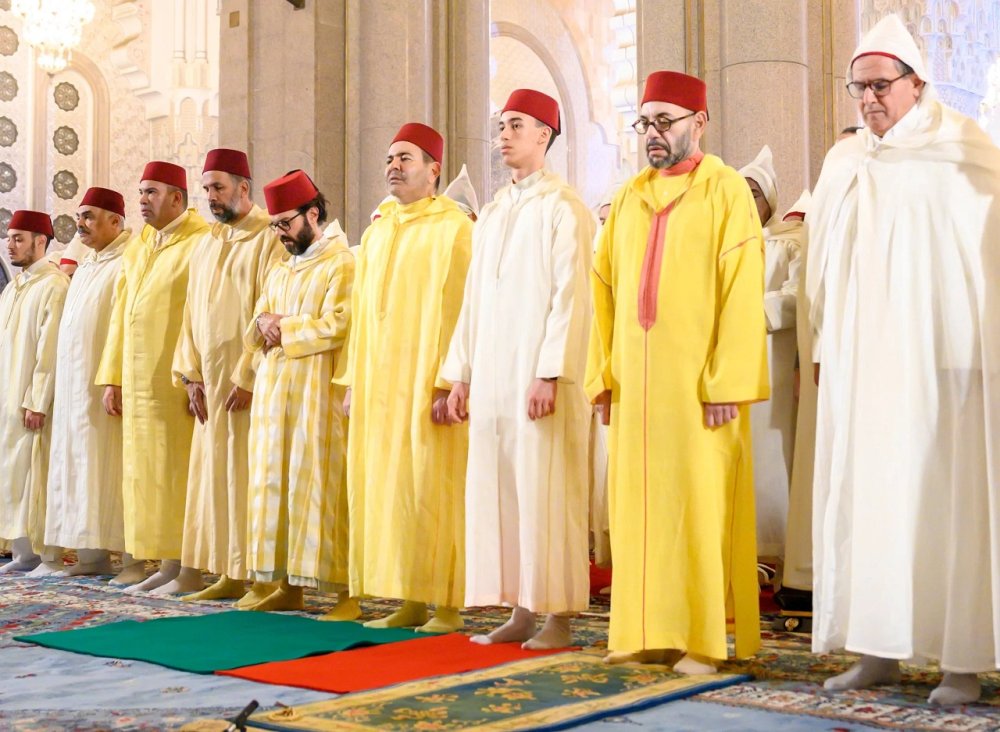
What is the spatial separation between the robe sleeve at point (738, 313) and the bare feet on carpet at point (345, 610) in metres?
2.12

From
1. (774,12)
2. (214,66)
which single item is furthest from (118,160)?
(774,12)

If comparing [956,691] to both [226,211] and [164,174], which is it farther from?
[164,174]

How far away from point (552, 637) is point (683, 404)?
1.03m

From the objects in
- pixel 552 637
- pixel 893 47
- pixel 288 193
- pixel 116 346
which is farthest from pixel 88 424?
pixel 893 47

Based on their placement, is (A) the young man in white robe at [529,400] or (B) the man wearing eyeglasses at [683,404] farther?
(A) the young man in white robe at [529,400]

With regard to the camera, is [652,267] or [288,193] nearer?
[652,267]

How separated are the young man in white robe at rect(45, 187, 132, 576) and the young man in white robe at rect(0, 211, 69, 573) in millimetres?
306

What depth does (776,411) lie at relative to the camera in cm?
562

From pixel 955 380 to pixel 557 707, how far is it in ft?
4.85

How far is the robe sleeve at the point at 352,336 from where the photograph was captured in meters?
5.66

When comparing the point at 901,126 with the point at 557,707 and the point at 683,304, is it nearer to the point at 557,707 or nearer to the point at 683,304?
the point at 683,304

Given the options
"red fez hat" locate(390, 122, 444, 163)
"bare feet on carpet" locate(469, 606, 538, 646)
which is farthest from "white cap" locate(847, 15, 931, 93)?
"bare feet on carpet" locate(469, 606, 538, 646)

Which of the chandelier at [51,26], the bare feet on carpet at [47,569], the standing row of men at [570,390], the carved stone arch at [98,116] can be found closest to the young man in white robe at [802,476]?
the standing row of men at [570,390]

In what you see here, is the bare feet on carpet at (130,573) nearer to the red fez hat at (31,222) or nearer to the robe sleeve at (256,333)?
the robe sleeve at (256,333)
